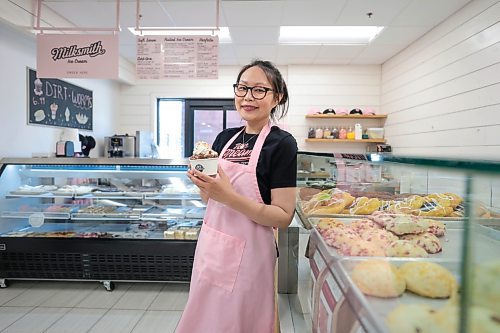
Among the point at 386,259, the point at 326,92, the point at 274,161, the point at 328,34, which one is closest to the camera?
the point at 386,259

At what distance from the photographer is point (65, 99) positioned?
14.7 feet

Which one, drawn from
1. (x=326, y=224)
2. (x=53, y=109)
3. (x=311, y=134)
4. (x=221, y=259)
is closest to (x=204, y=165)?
(x=221, y=259)

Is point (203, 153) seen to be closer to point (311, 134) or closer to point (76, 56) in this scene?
point (76, 56)

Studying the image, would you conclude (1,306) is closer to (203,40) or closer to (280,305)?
(280,305)

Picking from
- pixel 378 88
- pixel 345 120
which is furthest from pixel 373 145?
pixel 378 88

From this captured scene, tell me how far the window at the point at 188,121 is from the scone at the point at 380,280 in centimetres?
565

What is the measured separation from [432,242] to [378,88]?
5466 mm

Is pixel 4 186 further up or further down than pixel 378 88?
further down

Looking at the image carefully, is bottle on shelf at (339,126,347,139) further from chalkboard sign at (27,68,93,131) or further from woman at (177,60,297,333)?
woman at (177,60,297,333)

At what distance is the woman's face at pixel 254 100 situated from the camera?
1.29m

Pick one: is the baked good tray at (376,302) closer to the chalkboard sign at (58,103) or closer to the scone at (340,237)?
the scone at (340,237)

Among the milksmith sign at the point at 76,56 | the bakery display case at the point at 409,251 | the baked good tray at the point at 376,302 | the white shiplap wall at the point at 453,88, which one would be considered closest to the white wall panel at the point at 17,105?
the milksmith sign at the point at 76,56

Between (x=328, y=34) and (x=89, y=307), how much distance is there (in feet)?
13.8

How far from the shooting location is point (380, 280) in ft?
2.21
